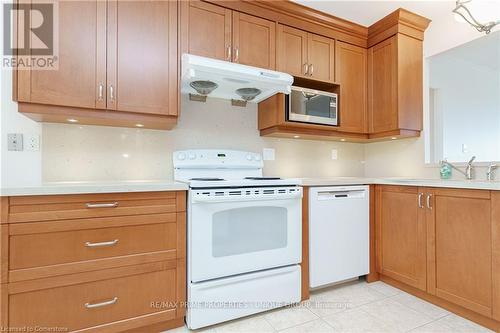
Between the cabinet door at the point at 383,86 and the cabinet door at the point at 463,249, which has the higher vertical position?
the cabinet door at the point at 383,86

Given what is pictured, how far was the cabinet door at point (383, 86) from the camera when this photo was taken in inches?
93.5

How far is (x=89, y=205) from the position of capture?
1396 millimetres

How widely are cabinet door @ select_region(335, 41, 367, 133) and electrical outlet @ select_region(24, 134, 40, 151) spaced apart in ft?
7.96

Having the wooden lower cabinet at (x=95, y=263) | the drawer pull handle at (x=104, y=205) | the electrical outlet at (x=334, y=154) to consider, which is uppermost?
the electrical outlet at (x=334, y=154)

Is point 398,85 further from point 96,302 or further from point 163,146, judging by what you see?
point 96,302

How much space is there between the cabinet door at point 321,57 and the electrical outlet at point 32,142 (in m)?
2.17

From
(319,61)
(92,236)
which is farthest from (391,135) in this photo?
(92,236)

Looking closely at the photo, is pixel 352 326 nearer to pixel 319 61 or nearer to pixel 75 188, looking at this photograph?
pixel 75 188

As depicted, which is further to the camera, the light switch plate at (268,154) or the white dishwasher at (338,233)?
the light switch plate at (268,154)

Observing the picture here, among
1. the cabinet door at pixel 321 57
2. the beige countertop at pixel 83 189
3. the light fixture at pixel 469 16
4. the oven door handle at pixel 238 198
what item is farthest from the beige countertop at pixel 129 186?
the light fixture at pixel 469 16

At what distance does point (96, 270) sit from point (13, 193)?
0.56 metres

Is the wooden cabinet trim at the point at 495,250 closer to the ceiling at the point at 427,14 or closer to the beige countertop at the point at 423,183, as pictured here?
the beige countertop at the point at 423,183

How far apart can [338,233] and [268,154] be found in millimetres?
952

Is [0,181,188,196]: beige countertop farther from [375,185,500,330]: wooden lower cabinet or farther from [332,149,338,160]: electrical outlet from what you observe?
[332,149,338,160]: electrical outlet
